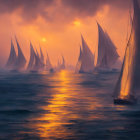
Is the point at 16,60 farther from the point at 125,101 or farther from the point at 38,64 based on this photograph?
the point at 125,101

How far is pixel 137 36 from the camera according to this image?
112ft

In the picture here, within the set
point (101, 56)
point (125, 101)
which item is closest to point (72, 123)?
point (125, 101)

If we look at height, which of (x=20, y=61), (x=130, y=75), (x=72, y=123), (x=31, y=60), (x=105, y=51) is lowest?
(x=72, y=123)

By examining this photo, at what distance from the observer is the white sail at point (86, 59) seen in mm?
117694

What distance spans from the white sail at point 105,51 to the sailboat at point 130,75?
66.8 meters

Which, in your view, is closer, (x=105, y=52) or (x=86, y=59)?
(x=105, y=52)

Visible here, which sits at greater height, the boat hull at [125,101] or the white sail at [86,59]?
the white sail at [86,59]

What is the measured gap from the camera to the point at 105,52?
109125mm

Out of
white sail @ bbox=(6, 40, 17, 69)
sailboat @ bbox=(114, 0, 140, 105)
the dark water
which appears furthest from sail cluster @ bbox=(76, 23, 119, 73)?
the dark water

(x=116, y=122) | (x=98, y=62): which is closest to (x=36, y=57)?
(x=98, y=62)

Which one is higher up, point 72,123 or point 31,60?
point 31,60

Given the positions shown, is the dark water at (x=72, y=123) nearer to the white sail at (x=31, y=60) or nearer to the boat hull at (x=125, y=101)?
the boat hull at (x=125, y=101)

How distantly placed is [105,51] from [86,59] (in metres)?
13.9

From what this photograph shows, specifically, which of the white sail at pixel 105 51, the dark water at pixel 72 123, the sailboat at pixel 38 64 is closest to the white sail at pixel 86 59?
the white sail at pixel 105 51
